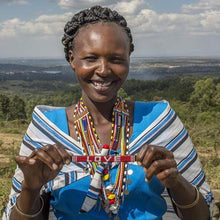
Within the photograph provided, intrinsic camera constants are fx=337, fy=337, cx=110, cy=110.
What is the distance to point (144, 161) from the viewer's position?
1455mm

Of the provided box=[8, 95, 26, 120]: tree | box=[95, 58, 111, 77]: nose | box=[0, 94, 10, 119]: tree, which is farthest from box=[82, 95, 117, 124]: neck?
box=[8, 95, 26, 120]: tree

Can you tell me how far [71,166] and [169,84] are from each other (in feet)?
186

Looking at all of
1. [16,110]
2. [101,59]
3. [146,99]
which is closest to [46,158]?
[101,59]

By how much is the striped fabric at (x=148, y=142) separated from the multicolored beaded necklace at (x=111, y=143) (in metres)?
0.05

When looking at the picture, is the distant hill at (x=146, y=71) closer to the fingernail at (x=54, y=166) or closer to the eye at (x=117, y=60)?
the eye at (x=117, y=60)

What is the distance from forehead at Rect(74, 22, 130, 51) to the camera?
5.65ft

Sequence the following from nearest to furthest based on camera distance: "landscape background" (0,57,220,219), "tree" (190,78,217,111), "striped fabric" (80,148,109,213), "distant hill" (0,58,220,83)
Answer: "striped fabric" (80,148,109,213) < "landscape background" (0,57,220,219) < "tree" (190,78,217,111) < "distant hill" (0,58,220,83)

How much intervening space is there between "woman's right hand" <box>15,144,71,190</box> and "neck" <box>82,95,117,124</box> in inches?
20.6

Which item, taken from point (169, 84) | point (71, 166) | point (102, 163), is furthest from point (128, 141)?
point (169, 84)

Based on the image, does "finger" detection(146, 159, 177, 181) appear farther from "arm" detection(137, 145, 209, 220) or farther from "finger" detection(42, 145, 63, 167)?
"finger" detection(42, 145, 63, 167)

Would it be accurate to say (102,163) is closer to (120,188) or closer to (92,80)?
(120,188)

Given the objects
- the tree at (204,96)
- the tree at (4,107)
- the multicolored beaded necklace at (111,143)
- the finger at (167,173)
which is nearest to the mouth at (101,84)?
the multicolored beaded necklace at (111,143)

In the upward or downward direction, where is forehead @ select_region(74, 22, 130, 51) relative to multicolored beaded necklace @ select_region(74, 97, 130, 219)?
upward

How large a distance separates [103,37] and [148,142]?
2.03 ft
